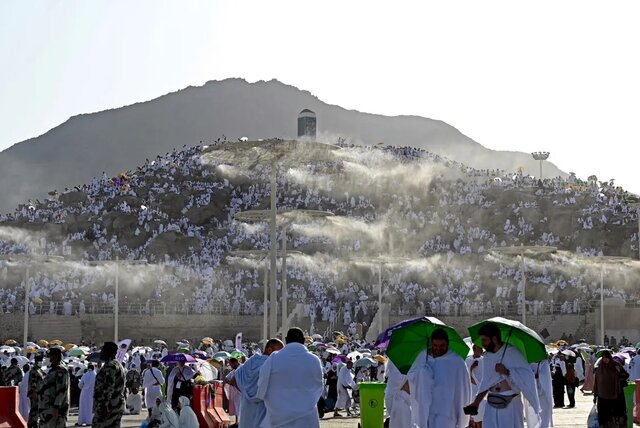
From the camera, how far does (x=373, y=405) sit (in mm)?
18000

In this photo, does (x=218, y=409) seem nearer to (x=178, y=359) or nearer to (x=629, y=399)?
(x=178, y=359)

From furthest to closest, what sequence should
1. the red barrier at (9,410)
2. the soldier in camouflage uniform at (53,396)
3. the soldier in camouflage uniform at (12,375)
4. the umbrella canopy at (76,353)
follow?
the umbrella canopy at (76,353) → the soldier in camouflage uniform at (12,375) → the red barrier at (9,410) → the soldier in camouflage uniform at (53,396)

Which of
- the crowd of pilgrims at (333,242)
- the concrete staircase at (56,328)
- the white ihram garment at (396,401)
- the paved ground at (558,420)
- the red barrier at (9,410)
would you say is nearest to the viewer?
the white ihram garment at (396,401)

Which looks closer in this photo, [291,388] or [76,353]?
[291,388]

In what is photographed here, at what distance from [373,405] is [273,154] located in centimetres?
751

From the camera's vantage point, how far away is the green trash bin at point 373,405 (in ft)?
58.9

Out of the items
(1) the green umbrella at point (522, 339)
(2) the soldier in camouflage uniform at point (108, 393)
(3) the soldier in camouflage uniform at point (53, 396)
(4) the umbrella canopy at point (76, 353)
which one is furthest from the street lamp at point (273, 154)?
(1) the green umbrella at point (522, 339)

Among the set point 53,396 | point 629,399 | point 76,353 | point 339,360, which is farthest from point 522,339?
point 76,353

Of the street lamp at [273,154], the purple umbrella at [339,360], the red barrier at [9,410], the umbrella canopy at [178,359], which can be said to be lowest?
the purple umbrella at [339,360]

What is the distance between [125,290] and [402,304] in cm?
1667

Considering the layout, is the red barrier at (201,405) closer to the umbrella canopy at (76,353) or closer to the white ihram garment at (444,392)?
the white ihram garment at (444,392)

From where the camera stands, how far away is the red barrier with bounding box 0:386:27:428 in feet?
47.0

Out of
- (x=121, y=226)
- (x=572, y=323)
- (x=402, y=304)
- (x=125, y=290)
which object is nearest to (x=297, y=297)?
(x=402, y=304)

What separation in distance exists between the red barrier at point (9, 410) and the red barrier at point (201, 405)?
3.91 m
